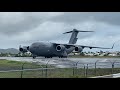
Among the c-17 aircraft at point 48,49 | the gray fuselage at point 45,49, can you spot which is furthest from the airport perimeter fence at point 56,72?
the c-17 aircraft at point 48,49

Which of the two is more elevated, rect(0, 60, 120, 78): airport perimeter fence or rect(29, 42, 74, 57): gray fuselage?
rect(29, 42, 74, 57): gray fuselage

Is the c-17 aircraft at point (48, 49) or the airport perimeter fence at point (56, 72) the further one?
the c-17 aircraft at point (48, 49)

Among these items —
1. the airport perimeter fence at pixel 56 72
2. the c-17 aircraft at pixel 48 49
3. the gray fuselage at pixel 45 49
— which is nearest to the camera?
the airport perimeter fence at pixel 56 72

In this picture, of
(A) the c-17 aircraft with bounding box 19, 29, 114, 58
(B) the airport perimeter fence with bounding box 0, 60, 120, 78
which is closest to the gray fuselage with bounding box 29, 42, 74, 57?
(A) the c-17 aircraft with bounding box 19, 29, 114, 58

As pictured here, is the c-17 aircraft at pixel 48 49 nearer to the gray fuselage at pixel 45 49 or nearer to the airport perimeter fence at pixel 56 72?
the gray fuselage at pixel 45 49

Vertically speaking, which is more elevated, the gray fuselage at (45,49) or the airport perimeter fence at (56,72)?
the gray fuselage at (45,49)

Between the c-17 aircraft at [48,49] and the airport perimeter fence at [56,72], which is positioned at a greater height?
the c-17 aircraft at [48,49]

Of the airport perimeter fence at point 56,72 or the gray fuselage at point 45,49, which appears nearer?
the airport perimeter fence at point 56,72

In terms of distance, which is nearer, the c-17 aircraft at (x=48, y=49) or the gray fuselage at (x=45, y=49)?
the gray fuselage at (x=45, y=49)

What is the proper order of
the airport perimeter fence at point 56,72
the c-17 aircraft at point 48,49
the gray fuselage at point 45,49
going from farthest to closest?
the c-17 aircraft at point 48,49, the gray fuselage at point 45,49, the airport perimeter fence at point 56,72

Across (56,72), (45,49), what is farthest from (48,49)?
(56,72)

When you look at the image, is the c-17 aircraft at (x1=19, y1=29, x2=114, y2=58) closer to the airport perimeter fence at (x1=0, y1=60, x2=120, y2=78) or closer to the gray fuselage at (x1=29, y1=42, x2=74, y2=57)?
the gray fuselage at (x1=29, y1=42, x2=74, y2=57)
